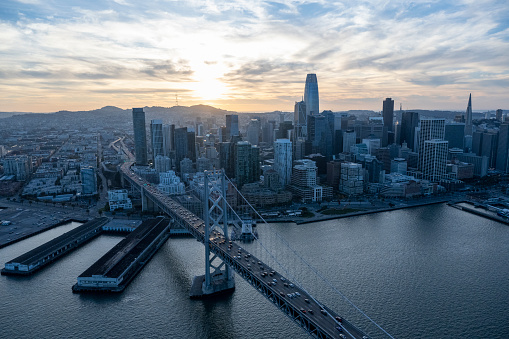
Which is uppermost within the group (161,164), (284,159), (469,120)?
(469,120)

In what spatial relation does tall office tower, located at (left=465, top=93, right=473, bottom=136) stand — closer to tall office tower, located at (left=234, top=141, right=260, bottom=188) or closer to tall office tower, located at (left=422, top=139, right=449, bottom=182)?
tall office tower, located at (left=422, top=139, right=449, bottom=182)

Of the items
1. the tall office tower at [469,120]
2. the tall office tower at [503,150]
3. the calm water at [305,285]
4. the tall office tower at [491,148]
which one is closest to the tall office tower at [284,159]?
the calm water at [305,285]

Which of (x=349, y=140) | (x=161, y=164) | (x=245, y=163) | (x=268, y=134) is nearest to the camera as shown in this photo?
(x=245, y=163)

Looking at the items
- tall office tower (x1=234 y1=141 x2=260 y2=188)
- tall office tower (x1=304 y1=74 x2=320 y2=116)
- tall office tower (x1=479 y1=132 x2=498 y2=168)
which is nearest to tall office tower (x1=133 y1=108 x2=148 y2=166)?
tall office tower (x1=234 y1=141 x2=260 y2=188)

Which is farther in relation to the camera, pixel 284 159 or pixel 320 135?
pixel 320 135

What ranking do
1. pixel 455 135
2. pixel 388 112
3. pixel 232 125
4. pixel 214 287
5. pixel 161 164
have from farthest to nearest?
pixel 388 112 < pixel 232 125 < pixel 455 135 < pixel 161 164 < pixel 214 287

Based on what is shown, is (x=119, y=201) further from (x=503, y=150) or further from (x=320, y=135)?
(x=503, y=150)

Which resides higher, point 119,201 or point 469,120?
point 469,120

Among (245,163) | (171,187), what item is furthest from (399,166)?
(171,187)
